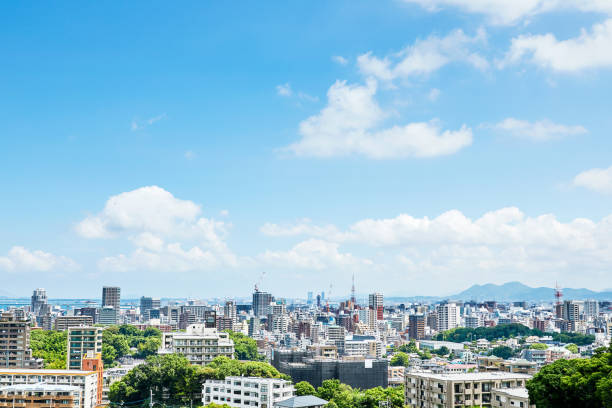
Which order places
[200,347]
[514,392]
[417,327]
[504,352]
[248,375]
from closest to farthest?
[514,392]
[248,375]
[200,347]
[504,352]
[417,327]

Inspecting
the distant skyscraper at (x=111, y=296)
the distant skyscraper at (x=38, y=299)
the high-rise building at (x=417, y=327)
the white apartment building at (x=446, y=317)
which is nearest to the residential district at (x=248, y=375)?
the high-rise building at (x=417, y=327)

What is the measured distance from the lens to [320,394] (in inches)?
1602

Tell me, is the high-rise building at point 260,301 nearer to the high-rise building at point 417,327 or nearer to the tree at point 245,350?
the high-rise building at point 417,327

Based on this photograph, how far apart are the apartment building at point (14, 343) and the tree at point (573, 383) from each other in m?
48.5

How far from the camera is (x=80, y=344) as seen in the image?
56.9 metres

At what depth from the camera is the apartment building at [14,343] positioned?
59531 millimetres

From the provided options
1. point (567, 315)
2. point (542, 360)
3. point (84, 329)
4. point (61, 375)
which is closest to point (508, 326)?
point (567, 315)

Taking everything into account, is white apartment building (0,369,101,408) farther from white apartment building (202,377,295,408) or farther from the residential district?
white apartment building (202,377,295,408)

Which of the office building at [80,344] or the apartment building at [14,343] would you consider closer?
the office building at [80,344]

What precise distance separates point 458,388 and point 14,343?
146ft

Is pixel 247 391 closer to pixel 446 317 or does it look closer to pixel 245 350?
pixel 245 350

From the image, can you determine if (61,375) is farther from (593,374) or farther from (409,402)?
(593,374)

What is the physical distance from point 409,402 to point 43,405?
2160 cm

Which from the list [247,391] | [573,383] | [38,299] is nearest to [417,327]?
[247,391]
